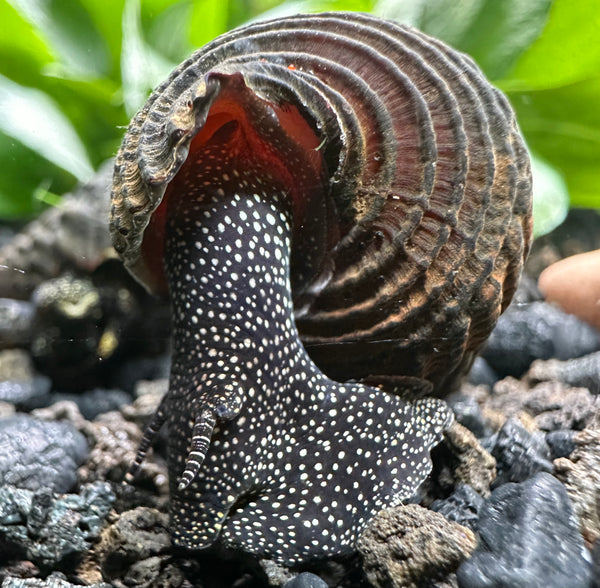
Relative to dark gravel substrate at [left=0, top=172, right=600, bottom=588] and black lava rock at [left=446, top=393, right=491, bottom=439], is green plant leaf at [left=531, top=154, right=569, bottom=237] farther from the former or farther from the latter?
black lava rock at [left=446, top=393, right=491, bottom=439]

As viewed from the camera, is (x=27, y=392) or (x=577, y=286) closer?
(x=577, y=286)

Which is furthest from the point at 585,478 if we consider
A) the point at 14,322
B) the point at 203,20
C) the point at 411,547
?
the point at 203,20

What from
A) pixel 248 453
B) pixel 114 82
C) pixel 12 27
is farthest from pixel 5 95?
pixel 248 453

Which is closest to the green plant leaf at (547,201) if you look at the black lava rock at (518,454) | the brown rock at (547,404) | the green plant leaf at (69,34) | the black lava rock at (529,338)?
the black lava rock at (529,338)

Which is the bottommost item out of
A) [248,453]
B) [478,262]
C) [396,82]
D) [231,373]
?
[248,453]

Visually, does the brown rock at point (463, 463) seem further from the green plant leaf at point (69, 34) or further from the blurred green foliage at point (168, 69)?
the green plant leaf at point (69, 34)

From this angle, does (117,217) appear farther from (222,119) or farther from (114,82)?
(114,82)

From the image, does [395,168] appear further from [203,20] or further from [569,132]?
[203,20]
